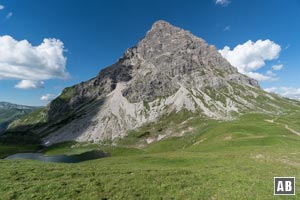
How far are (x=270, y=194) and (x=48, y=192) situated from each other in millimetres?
21414

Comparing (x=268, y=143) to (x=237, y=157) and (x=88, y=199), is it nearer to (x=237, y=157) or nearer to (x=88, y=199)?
(x=237, y=157)

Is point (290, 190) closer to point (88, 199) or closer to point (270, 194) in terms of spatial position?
point (270, 194)

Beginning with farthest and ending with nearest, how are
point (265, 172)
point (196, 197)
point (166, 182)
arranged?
point (265, 172) < point (166, 182) < point (196, 197)

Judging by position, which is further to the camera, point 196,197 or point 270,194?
point 270,194

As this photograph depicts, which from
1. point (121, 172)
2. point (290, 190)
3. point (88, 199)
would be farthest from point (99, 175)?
point (290, 190)

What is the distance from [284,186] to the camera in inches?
1030

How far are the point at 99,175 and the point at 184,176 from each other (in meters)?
10.4

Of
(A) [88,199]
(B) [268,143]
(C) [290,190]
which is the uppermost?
(B) [268,143]

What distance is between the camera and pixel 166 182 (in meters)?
26.0

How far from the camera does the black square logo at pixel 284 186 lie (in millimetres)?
24447

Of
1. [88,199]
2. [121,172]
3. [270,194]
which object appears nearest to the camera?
[88,199]

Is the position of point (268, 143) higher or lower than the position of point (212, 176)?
higher

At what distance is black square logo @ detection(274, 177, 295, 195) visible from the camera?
2445cm

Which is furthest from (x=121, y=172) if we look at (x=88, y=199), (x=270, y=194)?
(x=270, y=194)
